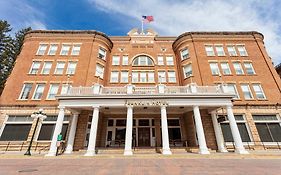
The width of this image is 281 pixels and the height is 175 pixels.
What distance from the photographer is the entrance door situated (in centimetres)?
1942

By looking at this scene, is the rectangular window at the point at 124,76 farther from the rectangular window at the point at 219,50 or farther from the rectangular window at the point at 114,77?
the rectangular window at the point at 219,50

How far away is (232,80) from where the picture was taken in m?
21.0

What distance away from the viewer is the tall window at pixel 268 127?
17.9 meters

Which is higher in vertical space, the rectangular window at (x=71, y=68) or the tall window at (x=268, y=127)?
the rectangular window at (x=71, y=68)

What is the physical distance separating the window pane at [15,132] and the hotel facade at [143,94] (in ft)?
0.34

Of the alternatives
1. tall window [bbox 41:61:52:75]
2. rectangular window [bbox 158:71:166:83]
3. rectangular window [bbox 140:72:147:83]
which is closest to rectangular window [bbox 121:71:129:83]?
rectangular window [bbox 140:72:147:83]

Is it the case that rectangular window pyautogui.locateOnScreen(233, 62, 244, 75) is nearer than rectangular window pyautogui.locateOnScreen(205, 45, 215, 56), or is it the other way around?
rectangular window pyautogui.locateOnScreen(233, 62, 244, 75)

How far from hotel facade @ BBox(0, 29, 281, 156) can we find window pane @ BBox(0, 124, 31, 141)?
0.10m

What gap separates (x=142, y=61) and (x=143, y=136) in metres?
11.9

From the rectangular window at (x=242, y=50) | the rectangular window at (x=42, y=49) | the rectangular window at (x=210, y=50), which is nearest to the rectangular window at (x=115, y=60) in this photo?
the rectangular window at (x=42, y=49)

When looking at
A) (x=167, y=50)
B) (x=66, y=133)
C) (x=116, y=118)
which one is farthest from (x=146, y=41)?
(x=66, y=133)

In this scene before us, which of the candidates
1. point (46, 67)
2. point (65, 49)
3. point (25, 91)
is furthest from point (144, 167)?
point (65, 49)

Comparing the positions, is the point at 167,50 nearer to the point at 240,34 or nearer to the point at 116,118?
the point at 240,34

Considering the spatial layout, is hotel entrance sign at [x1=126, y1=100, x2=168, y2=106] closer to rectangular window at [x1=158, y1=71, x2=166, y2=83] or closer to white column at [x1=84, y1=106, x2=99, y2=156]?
white column at [x1=84, y1=106, x2=99, y2=156]
